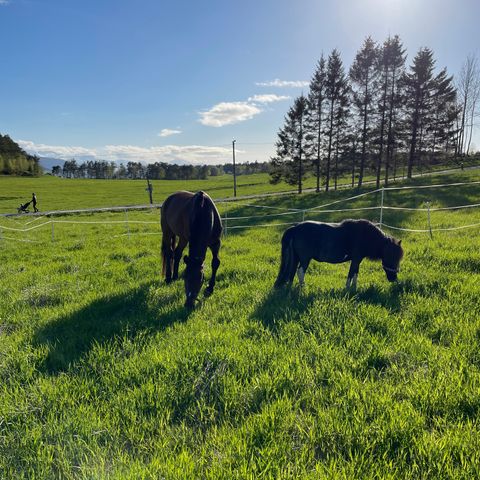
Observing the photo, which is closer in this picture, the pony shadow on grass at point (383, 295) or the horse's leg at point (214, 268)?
the pony shadow on grass at point (383, 295)

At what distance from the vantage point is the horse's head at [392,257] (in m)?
5.84

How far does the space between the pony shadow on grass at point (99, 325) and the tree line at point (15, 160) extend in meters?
108

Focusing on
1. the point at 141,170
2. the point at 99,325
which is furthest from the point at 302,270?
the point at 141,170

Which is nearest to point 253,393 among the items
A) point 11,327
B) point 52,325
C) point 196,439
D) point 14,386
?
point 196,439

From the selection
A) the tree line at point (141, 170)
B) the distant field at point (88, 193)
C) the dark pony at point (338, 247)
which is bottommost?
the distant field at point (88, 193)

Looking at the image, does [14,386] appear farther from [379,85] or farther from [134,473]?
[379,85]

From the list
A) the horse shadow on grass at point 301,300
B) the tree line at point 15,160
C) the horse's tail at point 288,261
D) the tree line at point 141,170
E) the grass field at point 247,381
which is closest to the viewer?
the grass field at point 247,381

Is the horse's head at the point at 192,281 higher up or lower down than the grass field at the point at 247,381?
higher up

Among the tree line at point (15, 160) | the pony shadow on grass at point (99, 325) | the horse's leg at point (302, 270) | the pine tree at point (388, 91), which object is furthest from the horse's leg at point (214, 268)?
the tree line at point (15, 160)

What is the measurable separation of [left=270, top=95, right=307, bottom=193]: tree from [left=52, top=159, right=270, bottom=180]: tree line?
277 ft

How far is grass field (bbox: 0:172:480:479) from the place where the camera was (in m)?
2.24

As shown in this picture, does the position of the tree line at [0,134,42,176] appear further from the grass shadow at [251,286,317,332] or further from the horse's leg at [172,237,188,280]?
the grass shadow at [251,286,317,332]

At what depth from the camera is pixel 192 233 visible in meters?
5.54

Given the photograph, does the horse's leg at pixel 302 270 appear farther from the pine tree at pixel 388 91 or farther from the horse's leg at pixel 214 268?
the pine tree at pixel 388 91
